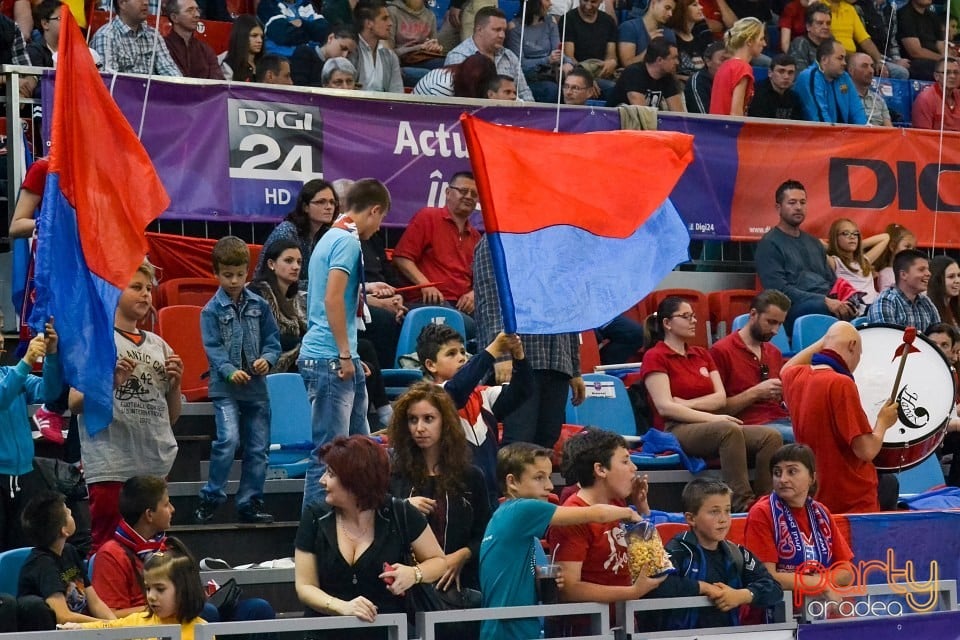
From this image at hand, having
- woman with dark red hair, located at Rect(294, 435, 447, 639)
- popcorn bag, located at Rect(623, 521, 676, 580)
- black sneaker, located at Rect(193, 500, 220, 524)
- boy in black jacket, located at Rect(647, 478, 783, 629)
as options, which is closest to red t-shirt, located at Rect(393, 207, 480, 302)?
black sneaker, located at Rect(193, 500, 220, 524)

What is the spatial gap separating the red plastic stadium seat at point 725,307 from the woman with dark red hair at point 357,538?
20.9ft

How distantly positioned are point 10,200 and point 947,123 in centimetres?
815

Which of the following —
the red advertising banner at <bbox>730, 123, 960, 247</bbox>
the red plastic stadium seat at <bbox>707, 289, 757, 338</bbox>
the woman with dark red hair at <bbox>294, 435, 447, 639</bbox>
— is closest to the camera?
the woman with dark red hair at <bbox>294, 435, 447, 639</bbox>

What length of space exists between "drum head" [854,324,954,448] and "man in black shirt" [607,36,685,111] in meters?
4.09

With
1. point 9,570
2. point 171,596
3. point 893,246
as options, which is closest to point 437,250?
point 893,246

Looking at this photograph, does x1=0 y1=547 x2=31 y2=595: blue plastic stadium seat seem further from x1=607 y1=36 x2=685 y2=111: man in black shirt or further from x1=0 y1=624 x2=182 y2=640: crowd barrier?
x1=607 y1=36 x2=685 y2=111: man in black shirt

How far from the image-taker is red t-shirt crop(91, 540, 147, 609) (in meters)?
6.85

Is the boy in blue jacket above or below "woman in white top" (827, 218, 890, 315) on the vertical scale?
below

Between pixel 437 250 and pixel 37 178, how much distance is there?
9.50 feet

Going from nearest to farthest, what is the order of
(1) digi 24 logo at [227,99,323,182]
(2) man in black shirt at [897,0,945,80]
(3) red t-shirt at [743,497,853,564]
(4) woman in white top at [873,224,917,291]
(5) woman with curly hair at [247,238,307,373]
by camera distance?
(3) red t-shirt at [743,497,853,564], (5) woman with curly hair at [247,238,307,373], (1) digi 24 logo at [227,99,323,182], (4) woman in white top at [873,224,917,291], (2) man in black shirt at [897,0,945,80]

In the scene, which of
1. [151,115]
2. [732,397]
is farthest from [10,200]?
[732,397]

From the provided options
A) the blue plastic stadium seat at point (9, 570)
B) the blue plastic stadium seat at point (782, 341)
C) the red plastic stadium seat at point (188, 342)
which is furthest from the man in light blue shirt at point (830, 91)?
the blue plastic stadium seat at point (9, 570)

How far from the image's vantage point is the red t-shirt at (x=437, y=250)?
37.1ft

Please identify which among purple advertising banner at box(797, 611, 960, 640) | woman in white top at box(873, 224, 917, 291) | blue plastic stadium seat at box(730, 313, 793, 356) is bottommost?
purple advertising banner at box(797, 611, 960, 640)
